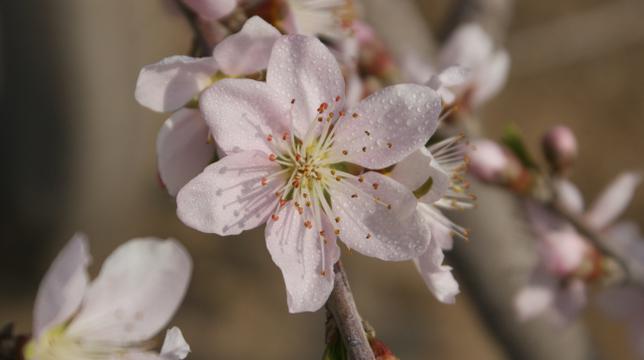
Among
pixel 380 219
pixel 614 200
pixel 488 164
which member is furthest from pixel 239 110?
pixel 614 200

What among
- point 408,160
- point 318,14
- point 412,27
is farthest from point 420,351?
point 408,160

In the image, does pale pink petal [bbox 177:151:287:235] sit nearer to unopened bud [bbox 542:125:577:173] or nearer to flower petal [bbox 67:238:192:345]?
flower petal [bbox 67:238:192:345]

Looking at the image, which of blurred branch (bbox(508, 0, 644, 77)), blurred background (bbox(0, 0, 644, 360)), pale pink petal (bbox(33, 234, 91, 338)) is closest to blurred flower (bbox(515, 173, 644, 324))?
pale pink petal (bbox(33, 234, 91, 338))

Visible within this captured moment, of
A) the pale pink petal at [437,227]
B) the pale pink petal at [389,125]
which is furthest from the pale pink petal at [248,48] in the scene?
the pale pink petal at [437,227]

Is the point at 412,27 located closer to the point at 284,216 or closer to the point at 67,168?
the point at 284,216

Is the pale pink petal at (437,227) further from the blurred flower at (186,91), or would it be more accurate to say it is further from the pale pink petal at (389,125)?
the blurred flower at (186,91)
